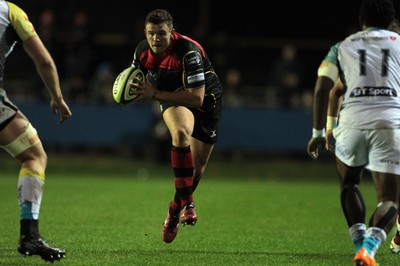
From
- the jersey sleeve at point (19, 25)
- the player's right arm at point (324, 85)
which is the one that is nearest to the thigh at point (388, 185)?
the player's right arm at point (324, 85)

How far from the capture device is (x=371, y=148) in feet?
21.1

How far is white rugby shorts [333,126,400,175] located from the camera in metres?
6.32

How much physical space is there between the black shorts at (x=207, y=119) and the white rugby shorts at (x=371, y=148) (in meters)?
2.67

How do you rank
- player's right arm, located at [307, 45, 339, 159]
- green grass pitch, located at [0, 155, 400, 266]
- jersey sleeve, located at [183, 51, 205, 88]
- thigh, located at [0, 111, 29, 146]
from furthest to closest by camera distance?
jersey sleeve, located at [183, 51, 205, 88]
green grass pitch, located at [0, 155, 400, 266]
thigh, located at [0, 111, 29, 146]
player's right arm, located at [307, 45, 339, 159]

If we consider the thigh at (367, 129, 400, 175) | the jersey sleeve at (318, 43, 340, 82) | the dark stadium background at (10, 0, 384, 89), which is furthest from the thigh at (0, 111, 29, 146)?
the dark stadium background at (10, 0, 384, 89)

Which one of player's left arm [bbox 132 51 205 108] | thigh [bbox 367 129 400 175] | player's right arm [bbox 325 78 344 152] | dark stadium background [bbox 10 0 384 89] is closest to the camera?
thigh [bbox 367 129 400 175]

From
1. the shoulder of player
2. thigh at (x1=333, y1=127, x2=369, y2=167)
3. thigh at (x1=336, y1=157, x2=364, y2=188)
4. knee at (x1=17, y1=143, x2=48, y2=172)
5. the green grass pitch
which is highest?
the shoulder of player

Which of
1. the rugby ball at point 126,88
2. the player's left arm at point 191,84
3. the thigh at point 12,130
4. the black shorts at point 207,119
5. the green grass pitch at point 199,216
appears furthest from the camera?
the black shorts at point 207,119

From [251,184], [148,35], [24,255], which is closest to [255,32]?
[251,184]

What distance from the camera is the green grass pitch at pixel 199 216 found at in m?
7.50

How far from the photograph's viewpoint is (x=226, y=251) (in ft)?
25.6

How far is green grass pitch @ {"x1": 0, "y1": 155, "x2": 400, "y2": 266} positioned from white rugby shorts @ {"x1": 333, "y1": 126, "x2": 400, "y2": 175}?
1147 mm

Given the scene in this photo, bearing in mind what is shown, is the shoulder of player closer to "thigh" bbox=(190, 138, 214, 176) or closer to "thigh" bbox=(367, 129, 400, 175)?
"thigh" bbox=(190, 138, 214, 176)

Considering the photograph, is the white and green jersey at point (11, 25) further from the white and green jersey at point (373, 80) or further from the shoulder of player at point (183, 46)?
the white and green jersey at point (373, 80)
